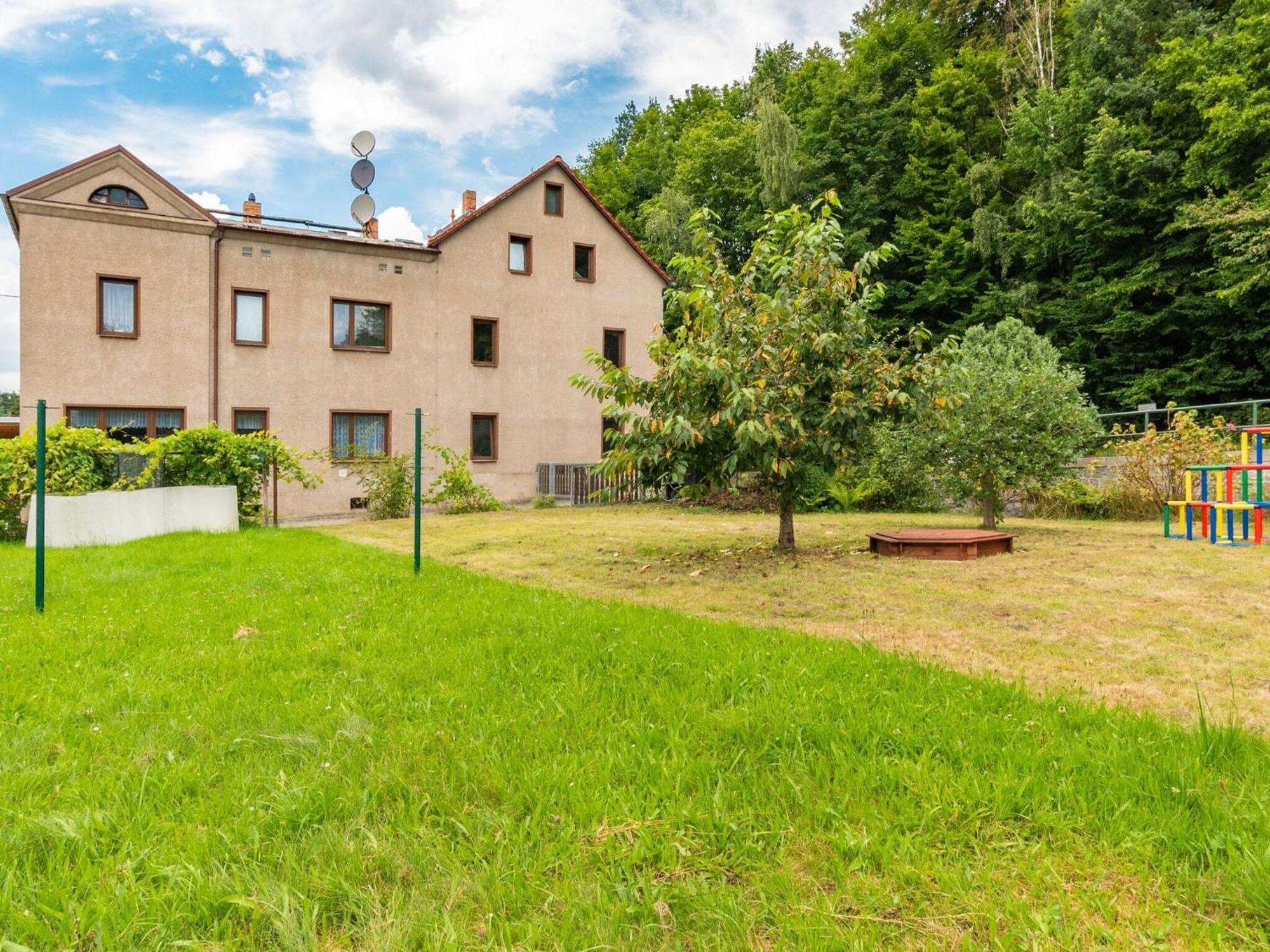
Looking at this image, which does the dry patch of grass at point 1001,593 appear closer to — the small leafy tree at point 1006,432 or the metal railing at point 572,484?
the small leafy tree at point 1006,432

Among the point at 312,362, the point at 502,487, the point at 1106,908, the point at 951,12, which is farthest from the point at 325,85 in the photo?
the point at 951,12

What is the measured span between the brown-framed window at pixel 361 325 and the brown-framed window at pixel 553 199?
18.2 ft

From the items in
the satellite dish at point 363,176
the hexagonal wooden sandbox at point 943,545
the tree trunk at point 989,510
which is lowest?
the hexagonal wooden sandbox at point 943,545

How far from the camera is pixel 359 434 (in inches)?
747

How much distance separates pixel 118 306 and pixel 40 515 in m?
14.0

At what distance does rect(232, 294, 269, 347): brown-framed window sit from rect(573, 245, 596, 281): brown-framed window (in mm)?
8611

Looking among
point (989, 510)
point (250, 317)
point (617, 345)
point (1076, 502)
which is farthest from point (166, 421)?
point (1076, 502)

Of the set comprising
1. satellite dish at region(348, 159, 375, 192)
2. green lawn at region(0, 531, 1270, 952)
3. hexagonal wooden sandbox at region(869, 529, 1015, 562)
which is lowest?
green lawn at region(0, 531, 1270, 952)

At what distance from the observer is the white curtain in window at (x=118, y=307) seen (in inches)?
646

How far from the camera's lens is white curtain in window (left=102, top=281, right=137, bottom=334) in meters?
16.4

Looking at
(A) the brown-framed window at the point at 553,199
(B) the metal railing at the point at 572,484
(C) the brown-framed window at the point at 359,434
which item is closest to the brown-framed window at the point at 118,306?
(C) the brown-framed window at the point at 359,434

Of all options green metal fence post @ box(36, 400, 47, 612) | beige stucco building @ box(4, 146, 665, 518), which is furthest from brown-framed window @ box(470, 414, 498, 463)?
green metal fence post @ box(36, 400, 47, 612)

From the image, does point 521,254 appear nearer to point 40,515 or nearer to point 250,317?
point 250,317

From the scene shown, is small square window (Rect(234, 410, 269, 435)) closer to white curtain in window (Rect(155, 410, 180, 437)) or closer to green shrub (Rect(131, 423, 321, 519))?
white curtain in window (Rect(155, 410, 180, 437))
